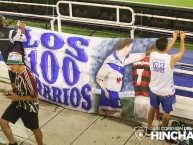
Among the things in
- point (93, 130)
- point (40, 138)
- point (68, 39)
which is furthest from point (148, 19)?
point (40, 138)

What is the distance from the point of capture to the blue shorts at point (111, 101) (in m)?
6.74

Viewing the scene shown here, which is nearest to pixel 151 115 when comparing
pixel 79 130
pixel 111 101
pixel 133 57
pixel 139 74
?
pixel 139 74

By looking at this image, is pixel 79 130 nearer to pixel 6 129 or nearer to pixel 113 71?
pixel 113 71

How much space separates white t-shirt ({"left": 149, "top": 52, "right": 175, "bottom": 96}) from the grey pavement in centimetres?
100

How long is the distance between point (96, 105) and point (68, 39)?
4.61ft

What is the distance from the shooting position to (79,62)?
6969 millimetres

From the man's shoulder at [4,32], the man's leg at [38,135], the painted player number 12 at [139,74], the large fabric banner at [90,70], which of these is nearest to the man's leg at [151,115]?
the large fabric banner at [90,70]

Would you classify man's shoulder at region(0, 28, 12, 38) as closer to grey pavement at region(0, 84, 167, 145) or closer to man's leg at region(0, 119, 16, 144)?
grey pavement at region(0, 84, 167, 145)

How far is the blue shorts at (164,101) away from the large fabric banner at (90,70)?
49 cm

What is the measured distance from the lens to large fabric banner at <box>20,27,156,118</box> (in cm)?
652

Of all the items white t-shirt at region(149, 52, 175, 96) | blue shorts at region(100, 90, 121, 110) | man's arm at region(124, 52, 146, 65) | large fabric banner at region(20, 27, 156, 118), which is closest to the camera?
white t-shirt at region(149, 52, 175, 96)

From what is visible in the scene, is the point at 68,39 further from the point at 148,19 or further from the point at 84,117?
the point at 148,19

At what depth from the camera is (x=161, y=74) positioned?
561cm

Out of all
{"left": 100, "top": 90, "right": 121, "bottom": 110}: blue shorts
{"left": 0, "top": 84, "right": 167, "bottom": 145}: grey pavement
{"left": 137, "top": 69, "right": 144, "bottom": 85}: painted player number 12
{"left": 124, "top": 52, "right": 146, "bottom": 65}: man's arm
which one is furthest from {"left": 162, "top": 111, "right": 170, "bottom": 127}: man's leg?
{"left": 124, "top": 52, "right": 146, "bottom": 65}: man's arm
